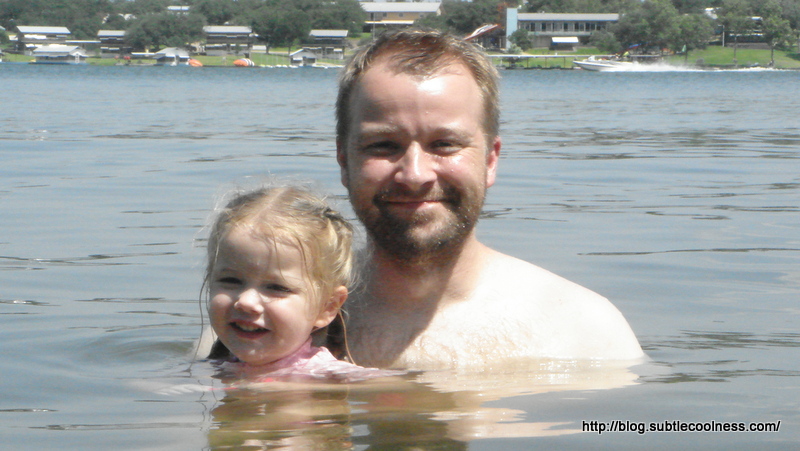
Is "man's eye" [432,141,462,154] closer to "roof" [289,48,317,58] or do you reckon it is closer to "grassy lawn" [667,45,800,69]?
"grassy lawn" [667,45,800,69]

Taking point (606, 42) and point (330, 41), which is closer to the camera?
point (606, 42)

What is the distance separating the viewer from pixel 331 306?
392 cm

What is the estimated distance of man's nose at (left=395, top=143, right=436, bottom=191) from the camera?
3.64 meters

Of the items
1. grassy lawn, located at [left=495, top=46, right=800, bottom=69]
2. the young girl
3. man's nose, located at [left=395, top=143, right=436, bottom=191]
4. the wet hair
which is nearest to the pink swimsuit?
the young girl

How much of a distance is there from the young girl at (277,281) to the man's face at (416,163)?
0.21 m

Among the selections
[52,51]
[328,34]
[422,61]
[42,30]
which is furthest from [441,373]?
[42,30]

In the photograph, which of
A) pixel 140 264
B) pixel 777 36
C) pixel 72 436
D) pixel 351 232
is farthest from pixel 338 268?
pixel 777 36

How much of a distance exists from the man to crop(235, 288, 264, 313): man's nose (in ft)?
1.67

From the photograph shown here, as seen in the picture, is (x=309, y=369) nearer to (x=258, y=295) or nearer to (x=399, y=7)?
(x=258, y=295)

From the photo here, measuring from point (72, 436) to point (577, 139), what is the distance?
14207 mm

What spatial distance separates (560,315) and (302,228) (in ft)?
3.79

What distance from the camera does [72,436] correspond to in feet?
11.8

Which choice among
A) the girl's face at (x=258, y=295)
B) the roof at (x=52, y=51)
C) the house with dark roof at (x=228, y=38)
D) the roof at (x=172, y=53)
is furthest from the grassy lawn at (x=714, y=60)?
the girl's face at (x=258, y=295)

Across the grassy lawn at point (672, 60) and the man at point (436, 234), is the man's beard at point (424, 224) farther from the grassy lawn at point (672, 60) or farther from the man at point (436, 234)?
the grassy lawn at point (672, 60)
